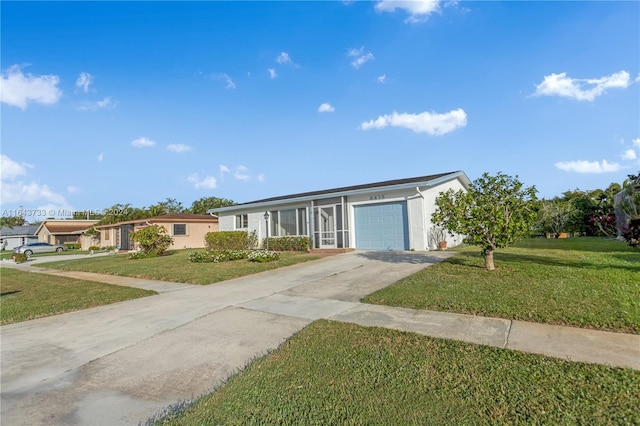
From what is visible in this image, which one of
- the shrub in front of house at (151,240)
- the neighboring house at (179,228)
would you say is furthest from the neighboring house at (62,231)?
the shrub in front of house at (151,240)

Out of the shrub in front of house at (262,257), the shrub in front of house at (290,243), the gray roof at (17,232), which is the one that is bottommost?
the shrub in front of house at (262,257)

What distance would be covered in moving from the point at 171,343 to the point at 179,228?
24621 mm

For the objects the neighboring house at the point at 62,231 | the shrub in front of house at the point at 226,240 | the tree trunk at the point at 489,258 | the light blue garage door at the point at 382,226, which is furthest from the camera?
the neighboring house at the point at 62,231

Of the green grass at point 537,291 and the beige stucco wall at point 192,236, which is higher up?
the beige stucco wall at point 192,236

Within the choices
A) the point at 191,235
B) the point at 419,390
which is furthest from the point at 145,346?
the point at 191,235

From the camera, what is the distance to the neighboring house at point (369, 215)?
13.6m

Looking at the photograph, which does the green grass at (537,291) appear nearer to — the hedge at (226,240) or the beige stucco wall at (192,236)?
the hedge at (226,240)

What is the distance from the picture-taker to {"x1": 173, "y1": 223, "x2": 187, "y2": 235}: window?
2630cm

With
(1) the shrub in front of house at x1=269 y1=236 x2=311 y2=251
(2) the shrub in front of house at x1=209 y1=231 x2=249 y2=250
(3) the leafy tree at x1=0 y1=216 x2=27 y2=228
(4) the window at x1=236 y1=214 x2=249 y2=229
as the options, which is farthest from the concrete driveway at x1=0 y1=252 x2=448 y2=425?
(3) the leafy tree at x1=0 y1=216 x2=27 y2=228

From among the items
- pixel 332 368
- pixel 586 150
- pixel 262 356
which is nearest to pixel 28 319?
pixel 262 356

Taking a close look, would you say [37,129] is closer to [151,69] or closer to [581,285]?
[151,69]

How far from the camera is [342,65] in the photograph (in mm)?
14430

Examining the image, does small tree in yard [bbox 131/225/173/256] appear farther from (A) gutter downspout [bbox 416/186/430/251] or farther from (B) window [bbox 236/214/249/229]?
(A) gutter downspout [bbox 416/186/430/251]

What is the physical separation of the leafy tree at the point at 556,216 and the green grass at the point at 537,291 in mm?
12291
